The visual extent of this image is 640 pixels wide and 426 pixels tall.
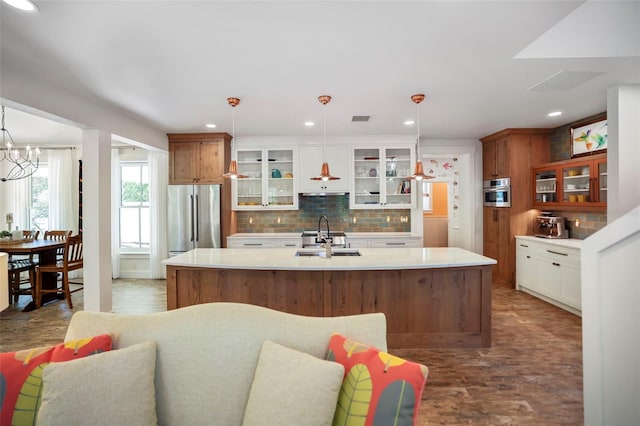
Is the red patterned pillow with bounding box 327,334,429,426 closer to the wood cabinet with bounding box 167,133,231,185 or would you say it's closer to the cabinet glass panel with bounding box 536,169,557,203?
the wood cabinet with bounding box 167,133,231,185

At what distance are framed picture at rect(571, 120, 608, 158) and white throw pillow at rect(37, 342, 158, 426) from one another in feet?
17.1

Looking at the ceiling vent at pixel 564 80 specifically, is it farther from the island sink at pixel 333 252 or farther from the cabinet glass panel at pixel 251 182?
the cabinet glass panel at pixel 251 182

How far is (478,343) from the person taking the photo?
116 inches

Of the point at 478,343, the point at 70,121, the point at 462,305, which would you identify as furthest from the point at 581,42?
the point at 70,121

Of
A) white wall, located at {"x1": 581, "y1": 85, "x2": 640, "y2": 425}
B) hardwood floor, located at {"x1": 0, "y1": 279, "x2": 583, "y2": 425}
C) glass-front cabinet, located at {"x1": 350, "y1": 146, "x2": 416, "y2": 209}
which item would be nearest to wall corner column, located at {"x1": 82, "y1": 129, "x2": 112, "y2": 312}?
hardwood floor, located at {"x1": 0, "y1": 279, "x2": 583, "y2": 425}

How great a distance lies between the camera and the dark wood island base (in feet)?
9.58

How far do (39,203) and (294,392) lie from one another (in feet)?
23.9

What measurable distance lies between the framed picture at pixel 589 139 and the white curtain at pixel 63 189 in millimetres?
8212

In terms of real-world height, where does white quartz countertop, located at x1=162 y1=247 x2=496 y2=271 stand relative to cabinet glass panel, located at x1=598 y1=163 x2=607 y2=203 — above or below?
below

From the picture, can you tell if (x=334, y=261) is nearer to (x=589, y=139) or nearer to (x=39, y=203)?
(x=589, y=139)

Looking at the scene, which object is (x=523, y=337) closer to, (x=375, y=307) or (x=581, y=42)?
(x=375, y=307)

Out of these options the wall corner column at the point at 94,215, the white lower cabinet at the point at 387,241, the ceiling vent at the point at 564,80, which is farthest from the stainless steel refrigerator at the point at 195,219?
the ceiling vent at the point at 564,80

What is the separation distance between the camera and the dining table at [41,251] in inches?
159

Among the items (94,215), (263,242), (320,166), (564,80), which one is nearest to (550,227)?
(564,80)
